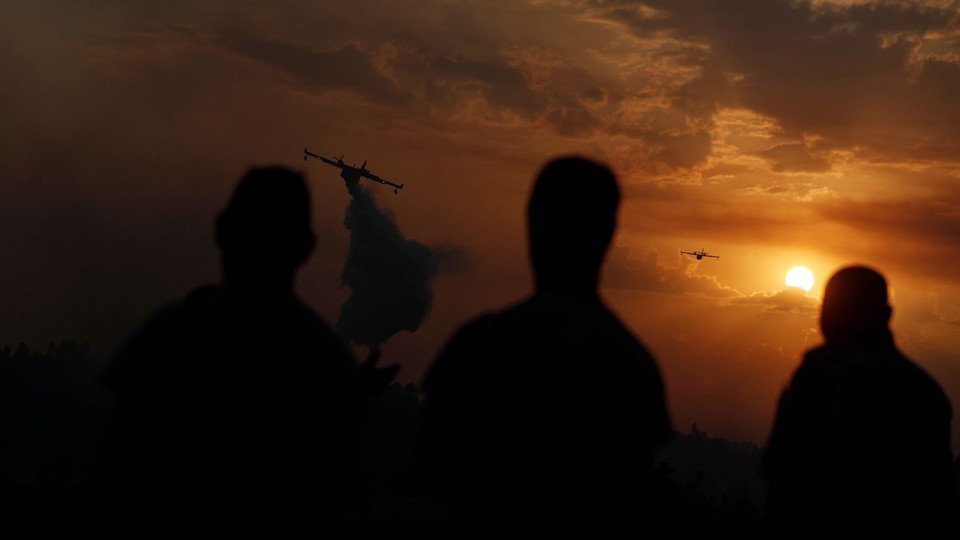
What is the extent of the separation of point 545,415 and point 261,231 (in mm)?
1413

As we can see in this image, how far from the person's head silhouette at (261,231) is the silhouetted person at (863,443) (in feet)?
12.3

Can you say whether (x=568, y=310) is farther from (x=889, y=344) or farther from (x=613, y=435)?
(x=889, y=344)

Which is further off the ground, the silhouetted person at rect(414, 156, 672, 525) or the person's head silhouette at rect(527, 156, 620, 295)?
the person's head silhouette at rect(527, 156, 620, 295)

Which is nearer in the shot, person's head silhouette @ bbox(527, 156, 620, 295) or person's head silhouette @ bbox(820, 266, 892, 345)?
person's head silhouette @ bbox(527, 156, 620, 295)

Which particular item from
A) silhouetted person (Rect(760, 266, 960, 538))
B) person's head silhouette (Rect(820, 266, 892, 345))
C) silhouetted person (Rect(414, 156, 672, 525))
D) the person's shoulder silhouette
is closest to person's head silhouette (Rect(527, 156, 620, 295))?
silhouetted person (Rect(414, 156, 672, 525))

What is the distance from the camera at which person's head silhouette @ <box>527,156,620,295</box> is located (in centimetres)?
414

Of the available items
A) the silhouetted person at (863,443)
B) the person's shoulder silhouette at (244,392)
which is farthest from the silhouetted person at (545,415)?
the silhouetted person at (863,443)

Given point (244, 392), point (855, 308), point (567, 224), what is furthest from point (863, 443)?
point (244, 392)

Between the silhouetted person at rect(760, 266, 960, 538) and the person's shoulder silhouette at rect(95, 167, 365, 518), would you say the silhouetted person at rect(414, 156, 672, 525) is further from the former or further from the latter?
the silhouetted person at rect(760, 266, 960, 538)

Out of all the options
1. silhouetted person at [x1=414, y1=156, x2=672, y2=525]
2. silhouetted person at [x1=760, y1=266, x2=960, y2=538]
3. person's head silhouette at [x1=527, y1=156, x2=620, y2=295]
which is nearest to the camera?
silhouetted person at [x1=414, y1=156, x2=672, y2=525]

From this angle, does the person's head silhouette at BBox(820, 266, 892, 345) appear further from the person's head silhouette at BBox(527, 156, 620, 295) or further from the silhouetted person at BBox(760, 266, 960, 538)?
the person's head silhouette at BBox(527, 156, 620, 295)

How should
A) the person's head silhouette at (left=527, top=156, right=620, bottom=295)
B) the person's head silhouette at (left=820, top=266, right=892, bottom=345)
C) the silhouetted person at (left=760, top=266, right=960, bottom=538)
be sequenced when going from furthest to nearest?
the person's head silhouette at (left=820, top=266, right=892, bottom=345), the silhouetted person at (left=760, top=266, right=960, bottom=538), the person's head silhouette at (left=527, top=156, right=620, bottom=295)

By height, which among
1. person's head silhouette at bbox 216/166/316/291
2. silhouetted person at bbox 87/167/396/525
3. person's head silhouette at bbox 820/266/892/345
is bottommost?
silhouetted person at bbox 87/167/396/525

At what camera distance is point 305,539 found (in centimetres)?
418
